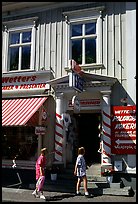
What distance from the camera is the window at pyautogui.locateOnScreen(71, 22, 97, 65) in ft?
43.8

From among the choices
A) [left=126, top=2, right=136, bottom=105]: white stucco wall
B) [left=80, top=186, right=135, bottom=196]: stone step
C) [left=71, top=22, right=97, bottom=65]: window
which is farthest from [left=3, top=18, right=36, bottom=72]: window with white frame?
[left=80, top=186, right=135, bottom=196]: stone step

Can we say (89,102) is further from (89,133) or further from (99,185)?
(99,185)

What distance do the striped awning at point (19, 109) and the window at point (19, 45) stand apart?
1675mm

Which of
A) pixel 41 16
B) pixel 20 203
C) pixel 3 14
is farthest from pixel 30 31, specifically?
pixel 20 203

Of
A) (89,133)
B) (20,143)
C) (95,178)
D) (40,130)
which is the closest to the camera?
(95,178)

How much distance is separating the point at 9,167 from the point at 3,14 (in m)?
7.58

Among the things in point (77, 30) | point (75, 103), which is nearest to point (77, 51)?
point (77, 30)

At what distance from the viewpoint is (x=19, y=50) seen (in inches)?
578

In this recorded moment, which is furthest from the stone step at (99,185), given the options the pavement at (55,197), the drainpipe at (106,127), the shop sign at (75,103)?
the shop sign at (75,103)

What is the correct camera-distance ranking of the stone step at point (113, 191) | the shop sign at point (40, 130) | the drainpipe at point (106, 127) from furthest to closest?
1. the shop sign at point (40, 130)
2. the drainpipe at point (106, 127)
3. the stone step at point (113, 191)

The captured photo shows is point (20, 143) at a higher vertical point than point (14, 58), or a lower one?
lower

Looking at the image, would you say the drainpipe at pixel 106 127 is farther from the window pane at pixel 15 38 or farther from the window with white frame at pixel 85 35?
the window pane at pixel 15 38

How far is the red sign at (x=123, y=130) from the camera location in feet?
38.8

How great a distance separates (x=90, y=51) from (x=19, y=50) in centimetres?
362
